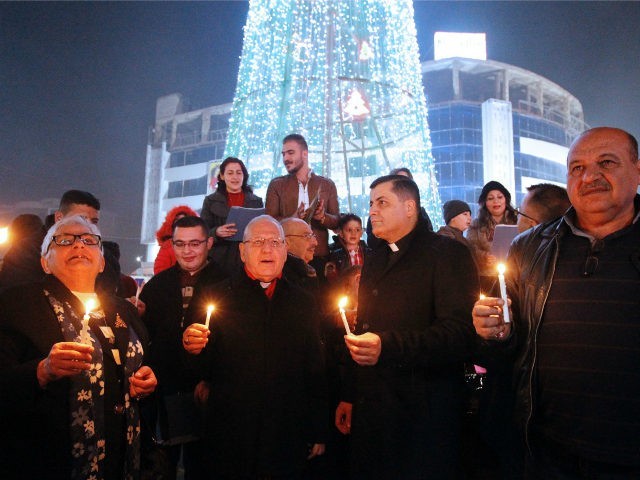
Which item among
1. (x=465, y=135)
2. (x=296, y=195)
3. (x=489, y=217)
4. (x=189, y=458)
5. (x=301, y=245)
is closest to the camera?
(x=189, y=458)

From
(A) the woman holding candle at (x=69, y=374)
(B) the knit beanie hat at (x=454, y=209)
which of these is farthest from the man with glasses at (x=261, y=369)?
(B) the knit beanie hat at (x=454, y=209)

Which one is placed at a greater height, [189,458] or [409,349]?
[409,349]

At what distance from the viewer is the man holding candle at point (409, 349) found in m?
2.36

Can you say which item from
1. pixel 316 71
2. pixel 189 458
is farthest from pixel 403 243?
pixel 316 71

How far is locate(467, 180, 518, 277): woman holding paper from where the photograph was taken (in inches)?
191

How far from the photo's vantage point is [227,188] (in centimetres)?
544

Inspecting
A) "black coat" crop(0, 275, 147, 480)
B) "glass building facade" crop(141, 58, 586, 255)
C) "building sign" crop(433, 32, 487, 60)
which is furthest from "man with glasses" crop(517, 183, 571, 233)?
"building sign" crop(433, 32, 487, 60)

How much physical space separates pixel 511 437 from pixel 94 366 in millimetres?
2286

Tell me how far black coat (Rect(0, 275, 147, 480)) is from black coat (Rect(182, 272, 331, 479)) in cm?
82

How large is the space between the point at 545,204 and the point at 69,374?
11.0 ft

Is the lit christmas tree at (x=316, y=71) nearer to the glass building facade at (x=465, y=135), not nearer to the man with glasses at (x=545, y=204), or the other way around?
the man with glasses at (x=545, y=204)

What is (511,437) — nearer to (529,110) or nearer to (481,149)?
(481,149)

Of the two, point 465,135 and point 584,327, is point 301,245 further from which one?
point 465,135

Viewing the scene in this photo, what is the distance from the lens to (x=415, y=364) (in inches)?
91.7
